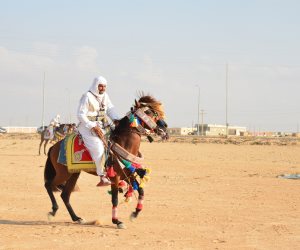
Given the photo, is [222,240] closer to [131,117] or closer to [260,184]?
[131,117]

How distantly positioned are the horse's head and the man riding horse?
0.56 meters

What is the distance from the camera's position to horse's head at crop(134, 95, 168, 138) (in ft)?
35.2

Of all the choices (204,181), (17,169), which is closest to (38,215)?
(204,181)

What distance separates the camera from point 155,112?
426 inches

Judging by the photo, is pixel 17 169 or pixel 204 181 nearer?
pixel 204 181

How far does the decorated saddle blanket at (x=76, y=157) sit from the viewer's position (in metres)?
10.7

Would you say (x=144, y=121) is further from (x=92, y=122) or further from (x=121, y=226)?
(x=121, y=226)

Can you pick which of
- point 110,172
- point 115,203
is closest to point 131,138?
point 110,172

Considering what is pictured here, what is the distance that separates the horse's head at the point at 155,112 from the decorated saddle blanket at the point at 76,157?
3.97 ft

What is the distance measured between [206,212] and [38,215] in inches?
137

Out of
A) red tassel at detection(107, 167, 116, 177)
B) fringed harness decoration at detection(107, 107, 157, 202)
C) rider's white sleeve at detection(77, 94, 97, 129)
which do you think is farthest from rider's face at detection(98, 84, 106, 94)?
red tassel at detection(107, 167, 116, 177)

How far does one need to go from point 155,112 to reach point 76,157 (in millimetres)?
1680

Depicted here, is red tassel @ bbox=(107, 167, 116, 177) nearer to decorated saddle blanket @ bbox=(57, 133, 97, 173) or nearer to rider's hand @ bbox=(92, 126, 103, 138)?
decorated saddle blanket @ bbox=(57, 133, 97, 173)

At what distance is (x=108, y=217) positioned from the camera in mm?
11625
